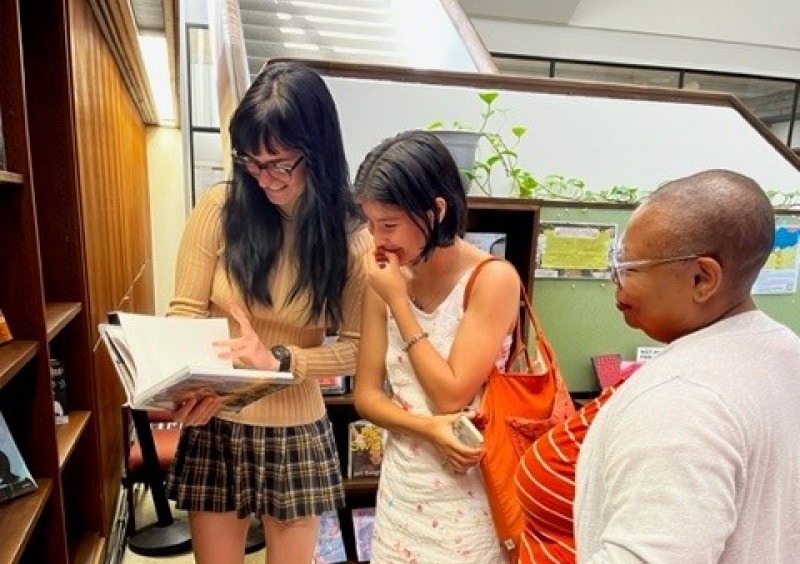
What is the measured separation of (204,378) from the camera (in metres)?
0.97

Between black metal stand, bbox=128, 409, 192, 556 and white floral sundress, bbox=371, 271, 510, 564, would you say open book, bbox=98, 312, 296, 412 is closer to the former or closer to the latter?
white floral sundress, bbox=371, 271, 510, 564

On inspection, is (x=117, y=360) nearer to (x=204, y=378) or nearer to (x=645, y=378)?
(x=204, y=378)

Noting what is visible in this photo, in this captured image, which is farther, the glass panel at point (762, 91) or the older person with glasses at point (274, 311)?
the glass panel at point (762, 91)

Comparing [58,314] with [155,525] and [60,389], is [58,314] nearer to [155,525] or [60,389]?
[60,389]

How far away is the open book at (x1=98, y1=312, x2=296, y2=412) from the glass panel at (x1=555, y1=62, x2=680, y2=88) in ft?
18.2

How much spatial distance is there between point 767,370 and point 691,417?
0.36 ft

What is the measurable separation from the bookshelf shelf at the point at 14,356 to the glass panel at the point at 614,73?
562 cm

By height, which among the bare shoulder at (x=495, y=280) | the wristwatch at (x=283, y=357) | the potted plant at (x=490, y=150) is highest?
the potted plant at (x=490, y=150)

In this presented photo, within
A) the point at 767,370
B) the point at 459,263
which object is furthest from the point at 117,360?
the point at 767,370

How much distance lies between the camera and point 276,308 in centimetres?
123

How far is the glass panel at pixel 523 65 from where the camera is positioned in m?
5.79

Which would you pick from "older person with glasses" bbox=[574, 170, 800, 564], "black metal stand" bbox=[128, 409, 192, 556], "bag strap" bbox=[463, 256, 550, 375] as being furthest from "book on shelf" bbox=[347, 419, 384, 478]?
"older person with glasses" bbox=[574, 170, 800, 564]

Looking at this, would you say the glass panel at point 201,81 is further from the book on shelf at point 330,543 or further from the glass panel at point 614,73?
the book on shelf at point 330,543

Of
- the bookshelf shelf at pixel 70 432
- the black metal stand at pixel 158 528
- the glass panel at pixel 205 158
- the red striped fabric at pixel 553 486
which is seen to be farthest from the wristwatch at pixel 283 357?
the glass panel at pixel 205 158
